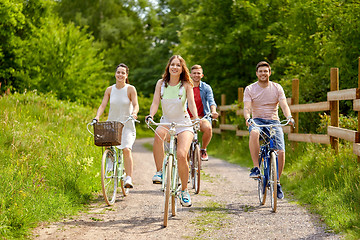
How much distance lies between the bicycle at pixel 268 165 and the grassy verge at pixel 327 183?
0.62m

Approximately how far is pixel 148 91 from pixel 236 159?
27.4m

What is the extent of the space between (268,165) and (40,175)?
331 centimetres

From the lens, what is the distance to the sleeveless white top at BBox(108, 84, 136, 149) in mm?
7504

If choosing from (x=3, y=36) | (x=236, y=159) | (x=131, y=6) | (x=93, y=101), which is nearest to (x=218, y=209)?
(x=236, y=159)

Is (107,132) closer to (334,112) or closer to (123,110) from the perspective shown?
(123,110)

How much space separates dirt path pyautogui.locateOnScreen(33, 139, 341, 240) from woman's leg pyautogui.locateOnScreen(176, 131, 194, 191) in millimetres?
566

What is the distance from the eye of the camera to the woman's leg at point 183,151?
20.1 ft

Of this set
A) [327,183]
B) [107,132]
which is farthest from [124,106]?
[327,183]

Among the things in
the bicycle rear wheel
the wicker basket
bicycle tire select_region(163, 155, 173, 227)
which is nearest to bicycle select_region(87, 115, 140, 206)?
A: the wicker basket

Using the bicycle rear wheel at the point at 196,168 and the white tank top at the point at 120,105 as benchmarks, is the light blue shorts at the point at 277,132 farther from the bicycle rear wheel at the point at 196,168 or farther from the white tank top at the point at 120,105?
the white tank top at the point at 120,105

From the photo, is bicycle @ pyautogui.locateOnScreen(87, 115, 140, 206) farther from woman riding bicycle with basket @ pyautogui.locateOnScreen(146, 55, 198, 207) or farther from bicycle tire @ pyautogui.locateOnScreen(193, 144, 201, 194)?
bicycle tire @ pyautogui.locateOnScreen(193, 144, 201, 194)

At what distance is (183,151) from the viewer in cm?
612

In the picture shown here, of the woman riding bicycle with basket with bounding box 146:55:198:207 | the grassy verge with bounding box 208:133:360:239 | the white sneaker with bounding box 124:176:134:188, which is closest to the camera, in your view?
the grassy verge with bounding box 208:133:360:239

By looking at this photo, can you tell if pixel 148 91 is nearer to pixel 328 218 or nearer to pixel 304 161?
pixel 304 161
